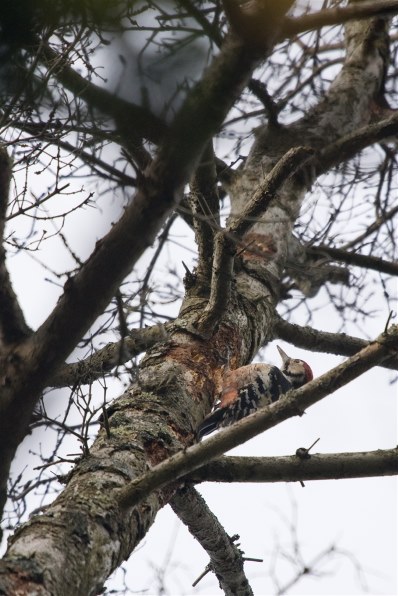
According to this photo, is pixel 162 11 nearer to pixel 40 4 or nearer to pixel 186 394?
pixel 40 4

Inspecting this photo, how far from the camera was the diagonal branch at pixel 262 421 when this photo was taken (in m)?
2.15

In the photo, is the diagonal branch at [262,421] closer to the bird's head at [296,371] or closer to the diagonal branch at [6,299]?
the diagonal branch at [6,299]

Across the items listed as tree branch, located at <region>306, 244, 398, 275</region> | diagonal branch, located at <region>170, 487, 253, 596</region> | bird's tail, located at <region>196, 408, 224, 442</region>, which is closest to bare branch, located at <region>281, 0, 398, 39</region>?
diagonal branch, located at <region>170, 487, 253, 596</region>

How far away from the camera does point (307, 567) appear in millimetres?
3600

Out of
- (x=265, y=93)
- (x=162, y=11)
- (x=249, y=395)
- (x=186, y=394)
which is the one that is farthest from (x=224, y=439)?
(x=265, y=93)

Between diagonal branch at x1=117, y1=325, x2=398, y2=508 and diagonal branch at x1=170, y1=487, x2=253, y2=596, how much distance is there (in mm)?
642

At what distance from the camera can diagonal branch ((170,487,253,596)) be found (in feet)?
9.39

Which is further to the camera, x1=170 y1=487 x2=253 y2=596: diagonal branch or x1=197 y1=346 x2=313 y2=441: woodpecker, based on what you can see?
x1=197 y1=346 x2=313 y2=441: woodpecker

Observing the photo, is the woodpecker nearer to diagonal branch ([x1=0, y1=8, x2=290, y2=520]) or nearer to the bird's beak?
the bird's beak

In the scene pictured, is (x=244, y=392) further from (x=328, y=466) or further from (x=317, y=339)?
(x=328, y=466)

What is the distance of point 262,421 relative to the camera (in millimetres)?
2211

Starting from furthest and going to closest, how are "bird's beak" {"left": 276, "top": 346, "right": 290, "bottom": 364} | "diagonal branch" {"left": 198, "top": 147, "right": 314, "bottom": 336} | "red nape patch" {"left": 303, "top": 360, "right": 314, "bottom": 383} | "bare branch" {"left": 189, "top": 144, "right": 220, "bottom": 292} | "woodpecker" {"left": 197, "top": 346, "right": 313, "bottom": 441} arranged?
"bird's beak" {"left": 276, "top": 346, "right": 290, "bottom": 364} → "red nape patch" {"left": 303, "top": 360, "right": 314, "bottom": 383} → "woodpecker" {"left": 197, "top": 346, "right": 313, "bottom": 441} → "bare branch" {"left": 189, "top": 144, "right": 220, "bottom": 292} → "diagonal branch" {"left": 198, "top": 147, "right": 314, "bottom": 336}

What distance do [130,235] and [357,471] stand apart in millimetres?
1201

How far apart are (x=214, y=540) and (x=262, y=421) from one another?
1149 millimetres
